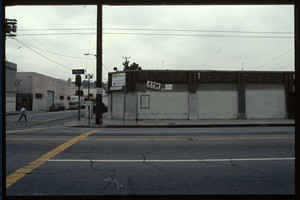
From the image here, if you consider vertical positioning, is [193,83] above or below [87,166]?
above

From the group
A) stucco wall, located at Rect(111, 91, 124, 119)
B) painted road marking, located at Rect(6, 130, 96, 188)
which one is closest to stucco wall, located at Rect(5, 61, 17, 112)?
stucco wall, located at Rect(111, 91, 124, 119)

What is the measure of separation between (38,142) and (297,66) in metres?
9.96

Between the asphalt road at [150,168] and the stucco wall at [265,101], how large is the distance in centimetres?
1637

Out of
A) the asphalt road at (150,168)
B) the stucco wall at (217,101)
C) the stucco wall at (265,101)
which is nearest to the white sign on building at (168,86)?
the stucco wall at (217,101)

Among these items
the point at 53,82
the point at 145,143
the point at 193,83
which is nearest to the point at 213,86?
the point at 193,83

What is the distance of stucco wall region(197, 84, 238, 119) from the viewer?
2614cm

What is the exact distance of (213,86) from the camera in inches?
1034

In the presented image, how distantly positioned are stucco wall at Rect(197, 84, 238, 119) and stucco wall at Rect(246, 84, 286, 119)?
1374mm

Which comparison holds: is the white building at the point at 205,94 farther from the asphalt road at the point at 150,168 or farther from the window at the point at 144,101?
the asphalt road at the point at 150,168

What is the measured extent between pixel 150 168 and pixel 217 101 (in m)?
20.4

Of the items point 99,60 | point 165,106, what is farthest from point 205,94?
point 99,60

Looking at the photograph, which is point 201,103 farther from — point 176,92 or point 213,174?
point 213,174

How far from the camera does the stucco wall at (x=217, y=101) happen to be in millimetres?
26141

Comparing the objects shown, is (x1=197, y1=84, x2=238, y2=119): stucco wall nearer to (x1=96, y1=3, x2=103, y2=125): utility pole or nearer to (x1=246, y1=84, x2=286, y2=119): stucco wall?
(x1=246, y1=84, x2=286, y2=119): stucco wall
